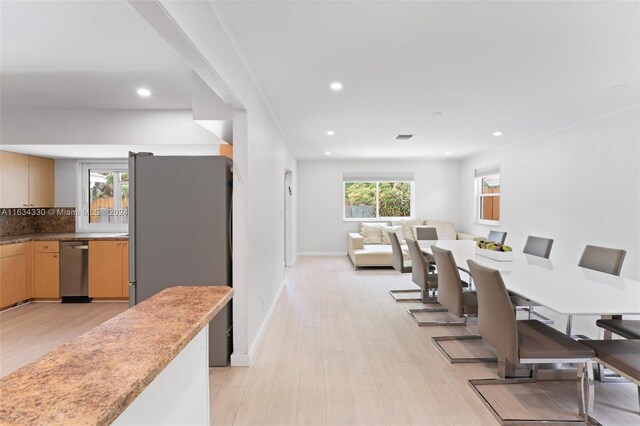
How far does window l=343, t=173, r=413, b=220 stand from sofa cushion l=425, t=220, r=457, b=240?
2.14 ft

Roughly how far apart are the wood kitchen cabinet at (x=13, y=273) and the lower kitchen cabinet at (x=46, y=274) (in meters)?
0.10

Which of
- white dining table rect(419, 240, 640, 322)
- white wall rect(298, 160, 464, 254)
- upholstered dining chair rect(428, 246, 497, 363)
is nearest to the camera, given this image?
white dining table rect(419, 240, 640, 322)

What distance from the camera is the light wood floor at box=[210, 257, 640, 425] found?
205 cm

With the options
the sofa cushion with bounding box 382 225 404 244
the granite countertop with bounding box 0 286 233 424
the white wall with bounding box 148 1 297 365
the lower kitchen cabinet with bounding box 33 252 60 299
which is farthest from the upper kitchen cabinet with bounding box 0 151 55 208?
the sofa cushion with bounding box 382 225 404 244

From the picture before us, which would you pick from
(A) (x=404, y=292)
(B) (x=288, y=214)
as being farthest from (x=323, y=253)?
(A) (x=404, y=292)

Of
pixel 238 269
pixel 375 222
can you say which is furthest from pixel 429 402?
pixel 375 222

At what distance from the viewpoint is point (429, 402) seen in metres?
2.18

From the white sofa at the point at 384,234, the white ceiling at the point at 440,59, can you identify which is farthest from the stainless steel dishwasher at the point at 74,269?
the white sofa at the point at 384,234

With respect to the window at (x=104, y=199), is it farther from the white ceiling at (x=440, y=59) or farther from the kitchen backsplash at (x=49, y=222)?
the white ceiling at (x=440, y=59)

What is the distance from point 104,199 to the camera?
5098 millimetres

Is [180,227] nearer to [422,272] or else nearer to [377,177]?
[422,272]

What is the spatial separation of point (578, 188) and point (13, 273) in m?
7.51

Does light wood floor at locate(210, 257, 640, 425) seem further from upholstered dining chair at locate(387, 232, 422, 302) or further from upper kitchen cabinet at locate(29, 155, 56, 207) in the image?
upper kitchen cabinet at locate(29, 155, 56, 207)

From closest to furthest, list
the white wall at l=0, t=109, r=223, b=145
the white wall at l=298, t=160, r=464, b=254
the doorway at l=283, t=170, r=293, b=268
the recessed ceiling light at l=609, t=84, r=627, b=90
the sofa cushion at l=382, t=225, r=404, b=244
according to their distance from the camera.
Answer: the recessed ceiling light at l=609, t=84, r=627, b=90
the white wall at l=0, t=109, r=223, b=145
the doorway at l=283, t=170, r=293, b=268
the sofa cushion at l=382, t=225, r=404, b=244
the white wall at l=298, t=160, r=464, b=254
